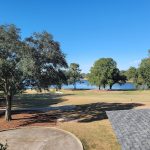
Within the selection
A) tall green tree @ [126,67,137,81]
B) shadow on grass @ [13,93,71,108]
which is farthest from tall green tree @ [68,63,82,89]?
shadow on grass @ [13,93,71,108]

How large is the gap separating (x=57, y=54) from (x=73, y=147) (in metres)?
12.5

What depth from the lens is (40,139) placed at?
23062 millimetres

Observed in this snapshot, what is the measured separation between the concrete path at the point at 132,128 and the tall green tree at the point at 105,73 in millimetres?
62255

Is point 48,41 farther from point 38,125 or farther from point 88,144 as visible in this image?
point 88,144

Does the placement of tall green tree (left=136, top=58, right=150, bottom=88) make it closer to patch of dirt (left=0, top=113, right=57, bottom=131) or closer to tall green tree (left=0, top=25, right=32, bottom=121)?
patch of dirt (left=0, top=113, right=57, bottom=131)

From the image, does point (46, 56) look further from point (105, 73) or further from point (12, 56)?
point (105, 73)

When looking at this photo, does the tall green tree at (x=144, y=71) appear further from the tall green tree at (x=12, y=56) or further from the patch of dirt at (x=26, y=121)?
the tall green tree at (x=12, y=56)

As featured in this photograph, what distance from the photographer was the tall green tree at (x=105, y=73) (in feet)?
276

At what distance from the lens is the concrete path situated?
13.7 metres

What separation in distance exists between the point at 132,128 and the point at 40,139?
9.25 m

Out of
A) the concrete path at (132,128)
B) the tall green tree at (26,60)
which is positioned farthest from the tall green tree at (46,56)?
the concrete path at (132,128)

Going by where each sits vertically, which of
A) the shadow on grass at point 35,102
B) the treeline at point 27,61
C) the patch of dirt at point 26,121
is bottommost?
the patch of dirt at point 26,121

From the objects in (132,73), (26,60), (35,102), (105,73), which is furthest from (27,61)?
(132,73)

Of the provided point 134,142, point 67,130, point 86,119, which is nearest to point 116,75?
point 86,119
